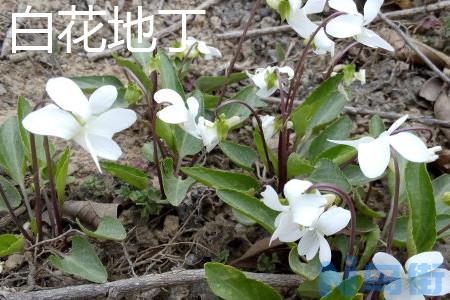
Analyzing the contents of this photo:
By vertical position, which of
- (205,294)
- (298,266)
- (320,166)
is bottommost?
(205,294)

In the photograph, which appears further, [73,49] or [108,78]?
[73,49]

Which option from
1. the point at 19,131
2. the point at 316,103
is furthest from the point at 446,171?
the point at 19,131

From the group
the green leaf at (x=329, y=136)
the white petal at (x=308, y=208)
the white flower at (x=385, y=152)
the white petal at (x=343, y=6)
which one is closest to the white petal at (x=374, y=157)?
the white flower at (x=385, y=152)

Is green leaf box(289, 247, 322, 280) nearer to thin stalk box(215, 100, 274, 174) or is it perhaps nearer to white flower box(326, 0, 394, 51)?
thin stalk box(215, 100, 274, 174)

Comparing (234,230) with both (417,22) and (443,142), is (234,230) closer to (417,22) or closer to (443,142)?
(443,142)

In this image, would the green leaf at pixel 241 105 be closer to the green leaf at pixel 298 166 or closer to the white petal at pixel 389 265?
the green leaf at pixel 298 166

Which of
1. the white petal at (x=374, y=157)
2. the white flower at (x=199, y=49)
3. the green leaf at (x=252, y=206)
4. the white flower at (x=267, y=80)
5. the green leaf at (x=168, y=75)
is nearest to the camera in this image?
the white petal at (x=374, y=157)
